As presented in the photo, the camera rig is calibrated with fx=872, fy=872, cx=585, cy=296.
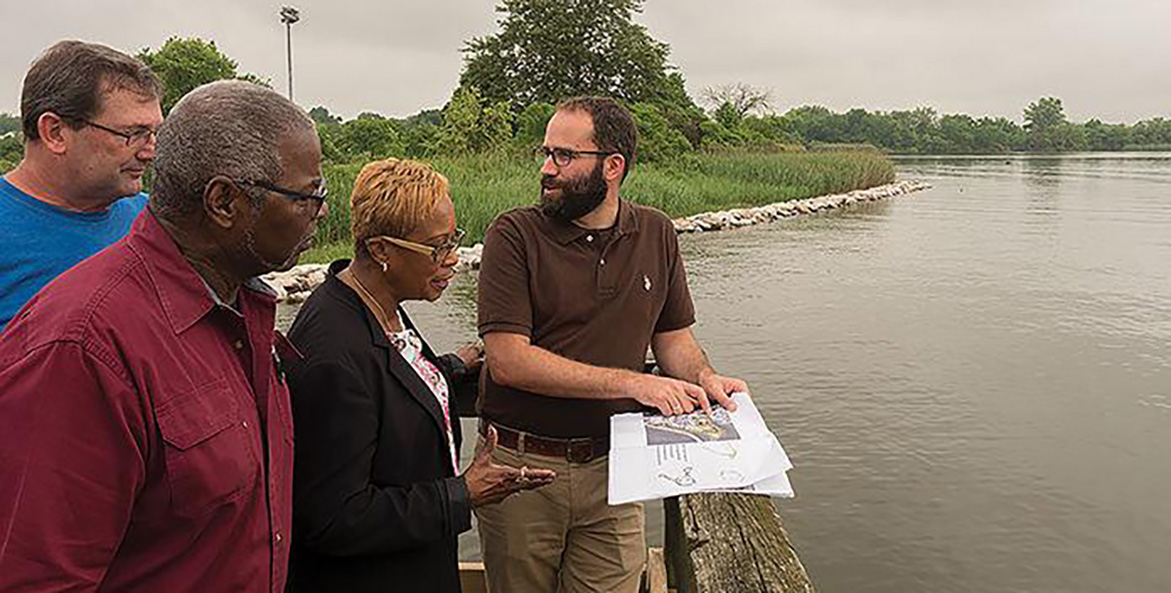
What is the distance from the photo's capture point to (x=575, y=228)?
7.84 feet

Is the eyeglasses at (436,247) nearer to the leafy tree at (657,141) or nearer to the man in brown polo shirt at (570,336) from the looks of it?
the man in brown polo shirt at (570,336)

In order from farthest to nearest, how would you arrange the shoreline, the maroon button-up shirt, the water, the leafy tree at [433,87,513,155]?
the leafy tree at [433,87,513,155] < the shoreline < the water < the maroon button-up shirt

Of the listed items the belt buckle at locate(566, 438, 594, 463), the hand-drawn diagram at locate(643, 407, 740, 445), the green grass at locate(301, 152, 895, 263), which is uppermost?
the green grass at locate(301, 152, 895, 263)

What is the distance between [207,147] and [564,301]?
1292 millimetres

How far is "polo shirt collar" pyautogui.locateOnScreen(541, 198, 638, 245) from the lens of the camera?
237cm

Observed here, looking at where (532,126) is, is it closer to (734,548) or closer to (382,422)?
(734,548)

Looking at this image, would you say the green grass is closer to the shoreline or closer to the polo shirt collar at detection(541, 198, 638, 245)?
the shoreline

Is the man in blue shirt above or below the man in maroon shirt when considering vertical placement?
above

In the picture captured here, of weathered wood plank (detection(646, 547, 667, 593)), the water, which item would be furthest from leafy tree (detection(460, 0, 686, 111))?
weathered wood plank (detection(646, 547, 667, 593))

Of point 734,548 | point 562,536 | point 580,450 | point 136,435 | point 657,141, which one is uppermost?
point 657,141

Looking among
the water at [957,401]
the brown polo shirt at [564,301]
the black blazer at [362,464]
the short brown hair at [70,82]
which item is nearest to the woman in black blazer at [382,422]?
the black blazer at [362,464]

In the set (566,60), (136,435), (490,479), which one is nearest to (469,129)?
(566,60)

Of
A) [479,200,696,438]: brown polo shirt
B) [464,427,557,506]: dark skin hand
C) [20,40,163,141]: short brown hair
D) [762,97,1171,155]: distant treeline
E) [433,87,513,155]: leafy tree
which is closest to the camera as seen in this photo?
[464,427,557,506]: dark skin hand

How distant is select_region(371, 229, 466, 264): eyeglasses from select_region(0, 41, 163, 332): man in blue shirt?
2.30ft
